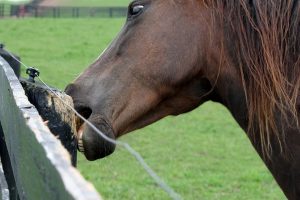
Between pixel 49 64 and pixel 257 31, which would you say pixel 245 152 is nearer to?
pixel 257 31

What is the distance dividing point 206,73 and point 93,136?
25.4 inches

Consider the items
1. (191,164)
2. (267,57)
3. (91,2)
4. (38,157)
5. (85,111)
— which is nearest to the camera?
(38,157)

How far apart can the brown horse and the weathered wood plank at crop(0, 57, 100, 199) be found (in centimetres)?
78

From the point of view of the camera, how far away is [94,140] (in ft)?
10.7

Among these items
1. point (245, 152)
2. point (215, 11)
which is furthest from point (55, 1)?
point (215, 11)

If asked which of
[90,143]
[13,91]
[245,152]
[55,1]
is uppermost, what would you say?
[13,91]

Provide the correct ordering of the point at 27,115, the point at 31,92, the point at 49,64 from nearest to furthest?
the point at 27,115, the point at 31,92, the point at 49,64

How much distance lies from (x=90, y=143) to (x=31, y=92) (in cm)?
51

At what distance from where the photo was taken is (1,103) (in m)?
3.12

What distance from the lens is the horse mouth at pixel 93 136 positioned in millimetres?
3234

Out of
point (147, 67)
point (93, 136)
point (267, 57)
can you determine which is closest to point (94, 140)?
point (93, 136)

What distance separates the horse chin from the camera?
324cm

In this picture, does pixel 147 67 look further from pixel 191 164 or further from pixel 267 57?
pixel 191 164

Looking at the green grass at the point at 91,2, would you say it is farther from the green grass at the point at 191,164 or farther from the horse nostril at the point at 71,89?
the horse nostril at the point at 71,89
